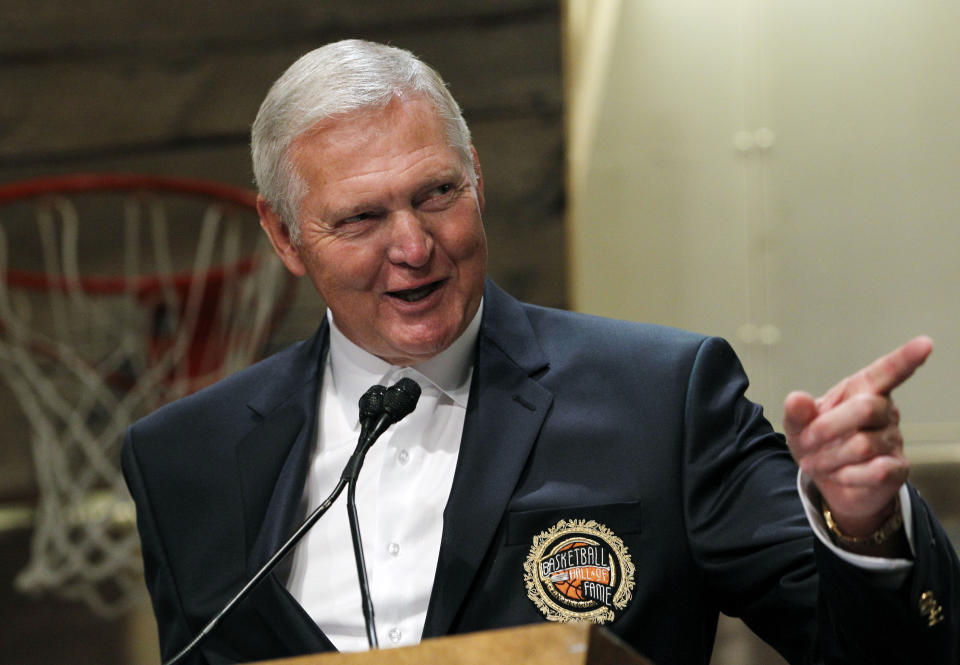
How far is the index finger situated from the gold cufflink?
0.23 m

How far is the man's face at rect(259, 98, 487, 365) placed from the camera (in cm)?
153

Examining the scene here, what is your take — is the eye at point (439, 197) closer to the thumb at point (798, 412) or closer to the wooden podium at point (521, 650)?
the thumb at point (798, 412)

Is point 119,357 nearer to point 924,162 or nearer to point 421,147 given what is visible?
point 421,147

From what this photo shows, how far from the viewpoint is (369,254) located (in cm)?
156

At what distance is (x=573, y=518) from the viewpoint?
4.84ft

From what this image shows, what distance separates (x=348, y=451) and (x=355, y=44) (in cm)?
57

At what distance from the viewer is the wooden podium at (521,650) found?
2.87ft

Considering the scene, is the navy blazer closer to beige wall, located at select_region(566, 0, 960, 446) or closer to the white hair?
the white hair

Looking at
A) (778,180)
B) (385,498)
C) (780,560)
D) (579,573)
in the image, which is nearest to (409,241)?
(385,498)

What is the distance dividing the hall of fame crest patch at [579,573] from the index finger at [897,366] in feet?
1.72

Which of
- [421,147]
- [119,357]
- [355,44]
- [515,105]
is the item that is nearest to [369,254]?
[421,147]

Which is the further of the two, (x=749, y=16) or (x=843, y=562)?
(x=749, y=16)

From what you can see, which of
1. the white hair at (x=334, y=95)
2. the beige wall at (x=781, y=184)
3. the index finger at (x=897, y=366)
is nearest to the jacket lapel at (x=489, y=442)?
the white hair at (x=334, y=95)

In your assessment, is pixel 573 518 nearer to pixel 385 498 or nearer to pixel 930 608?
pixel 385 498
